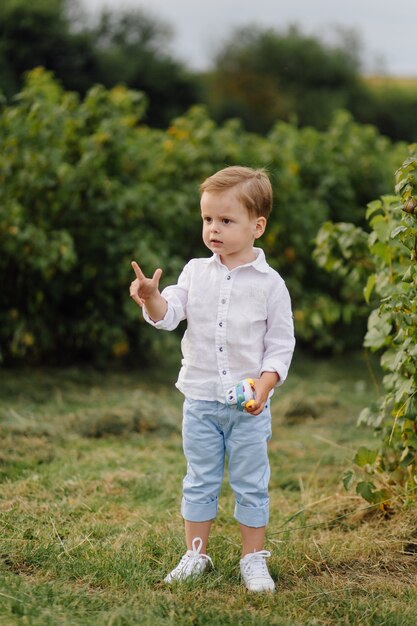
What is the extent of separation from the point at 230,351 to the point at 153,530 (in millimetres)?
920

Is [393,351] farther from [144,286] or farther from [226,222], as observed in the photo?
[144,286]

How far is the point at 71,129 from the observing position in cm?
645

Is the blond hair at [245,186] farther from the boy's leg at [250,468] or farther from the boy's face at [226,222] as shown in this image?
the boy's leg at [250,468]

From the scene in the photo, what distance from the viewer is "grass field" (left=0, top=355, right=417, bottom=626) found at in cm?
265

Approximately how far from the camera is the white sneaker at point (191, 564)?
2865mm

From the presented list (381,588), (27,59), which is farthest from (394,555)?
(27,59)

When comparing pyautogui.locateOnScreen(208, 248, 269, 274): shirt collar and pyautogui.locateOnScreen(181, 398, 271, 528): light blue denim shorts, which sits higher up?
pyautogui.locateOnScreen(208, 248, 269, 274): shirt collar

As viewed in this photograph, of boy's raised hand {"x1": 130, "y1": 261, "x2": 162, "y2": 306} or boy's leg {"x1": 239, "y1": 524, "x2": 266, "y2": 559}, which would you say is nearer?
boy's raised hand {"x1": 130, "y1": 261, "x2": 162, "y2": 306}

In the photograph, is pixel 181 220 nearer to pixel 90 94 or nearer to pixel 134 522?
pixel 90 94

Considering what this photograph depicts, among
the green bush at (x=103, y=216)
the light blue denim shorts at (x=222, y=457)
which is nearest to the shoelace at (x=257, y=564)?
the light blue denim shorts at (x=222, y=457)

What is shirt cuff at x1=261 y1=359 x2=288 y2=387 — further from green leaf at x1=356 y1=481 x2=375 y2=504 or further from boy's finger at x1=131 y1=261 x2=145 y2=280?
green leaf at x1=356 y1=481 x2=375 y2=504

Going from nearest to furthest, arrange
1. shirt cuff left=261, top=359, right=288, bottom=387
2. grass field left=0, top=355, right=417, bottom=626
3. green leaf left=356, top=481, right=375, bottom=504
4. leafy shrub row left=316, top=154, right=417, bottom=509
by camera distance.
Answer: grass field left=0, top=355, right=417, bottom=626, shirt cuff left=261, top=359, right=288, bottom=387, leafy shrub row left=316, top=154, right=417, bottom=509, green leaf left=356, top=481, right=375, bottom=504

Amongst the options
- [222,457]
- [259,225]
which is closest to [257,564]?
[222,457]

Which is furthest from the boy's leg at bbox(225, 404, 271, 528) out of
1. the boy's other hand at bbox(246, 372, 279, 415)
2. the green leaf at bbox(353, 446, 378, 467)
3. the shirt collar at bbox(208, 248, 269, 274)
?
the green leaf at bbox(353, 446, 378, 467)
